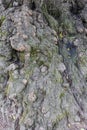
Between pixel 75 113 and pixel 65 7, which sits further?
pixel 65 7

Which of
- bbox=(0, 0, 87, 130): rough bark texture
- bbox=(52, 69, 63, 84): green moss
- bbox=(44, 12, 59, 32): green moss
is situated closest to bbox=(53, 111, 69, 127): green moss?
bbox=(0, 0, 87, 130): rough bark texture

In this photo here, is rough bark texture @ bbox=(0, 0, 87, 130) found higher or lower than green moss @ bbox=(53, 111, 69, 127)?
higher

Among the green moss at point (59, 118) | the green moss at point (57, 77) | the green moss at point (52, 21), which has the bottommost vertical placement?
the green moss at point (59, 118)

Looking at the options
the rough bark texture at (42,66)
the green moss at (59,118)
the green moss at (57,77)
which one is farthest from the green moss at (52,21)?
the green moss at (59,118)

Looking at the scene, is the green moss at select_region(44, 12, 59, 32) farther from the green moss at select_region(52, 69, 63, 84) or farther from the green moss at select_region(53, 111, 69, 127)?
the green moss at select_region(53, 111, 69, 127)

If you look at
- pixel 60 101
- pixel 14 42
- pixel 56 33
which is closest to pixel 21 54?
pixel 14 42

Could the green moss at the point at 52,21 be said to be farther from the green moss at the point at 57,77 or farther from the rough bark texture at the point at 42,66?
the green moss at the point at 57,77

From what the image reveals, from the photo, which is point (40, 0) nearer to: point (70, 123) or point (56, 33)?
point (56, 33)

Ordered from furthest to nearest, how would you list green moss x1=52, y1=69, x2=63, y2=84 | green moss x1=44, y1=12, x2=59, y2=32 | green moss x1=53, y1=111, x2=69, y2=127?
green moss x1=44, y1=12, x2=59, y2=32, green moss x1=52, y1=69, x2=63, y2=84, green moss x1=53, y1=111, x2=69, y2=127

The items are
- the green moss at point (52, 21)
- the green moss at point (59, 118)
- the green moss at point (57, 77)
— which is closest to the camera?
the green moss at point (59, 118)
